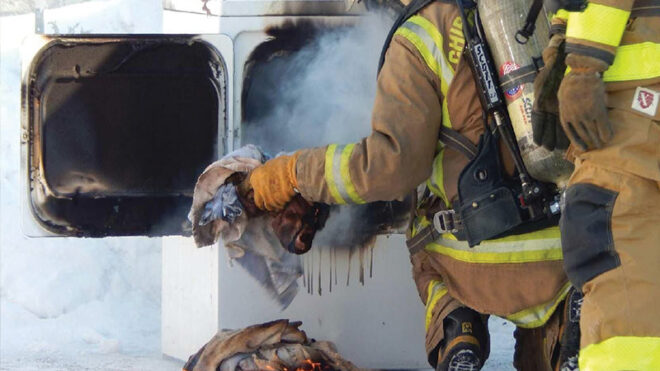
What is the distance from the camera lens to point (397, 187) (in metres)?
2.70

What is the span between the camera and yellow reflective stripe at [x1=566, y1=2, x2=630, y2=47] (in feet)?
7.05

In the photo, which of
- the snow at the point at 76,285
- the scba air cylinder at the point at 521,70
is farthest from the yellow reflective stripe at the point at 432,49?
the snow at the point at 76,285

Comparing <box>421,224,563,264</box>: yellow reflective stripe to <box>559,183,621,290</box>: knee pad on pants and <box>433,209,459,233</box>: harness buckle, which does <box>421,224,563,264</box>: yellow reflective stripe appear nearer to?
<box>433,209,459,233</box>: harness buckle

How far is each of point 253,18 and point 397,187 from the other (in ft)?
3.02

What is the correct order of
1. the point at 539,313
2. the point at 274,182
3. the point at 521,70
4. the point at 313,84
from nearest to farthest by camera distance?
1. the point at 521,70
2. the point at 539,313
3. the point at 274,182
4. the point at 313,84

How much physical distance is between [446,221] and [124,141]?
1.23 meters

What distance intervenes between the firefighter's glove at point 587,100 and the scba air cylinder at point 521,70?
278 millimetres

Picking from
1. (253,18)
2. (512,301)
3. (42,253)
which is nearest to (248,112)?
(253,18)

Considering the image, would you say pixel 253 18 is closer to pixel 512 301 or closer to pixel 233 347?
pixel 233 347

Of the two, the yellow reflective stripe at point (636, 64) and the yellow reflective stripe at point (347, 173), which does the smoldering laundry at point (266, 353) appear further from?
the yellow reflective stripe at point (636, 64)

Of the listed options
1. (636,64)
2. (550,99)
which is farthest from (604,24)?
(550,99)

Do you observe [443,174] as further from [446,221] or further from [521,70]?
[521,70]

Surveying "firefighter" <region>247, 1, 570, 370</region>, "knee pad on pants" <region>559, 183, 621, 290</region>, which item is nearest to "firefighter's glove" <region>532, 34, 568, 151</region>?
"knee pad on pants" <region>559, 183, 621, 290</region>

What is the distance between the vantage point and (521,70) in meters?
2.50
